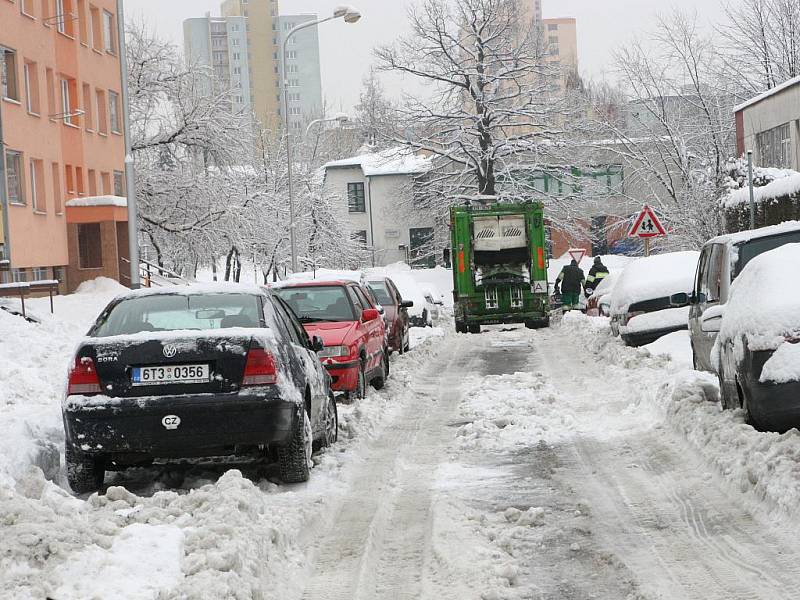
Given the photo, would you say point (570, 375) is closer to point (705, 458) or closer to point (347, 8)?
point (705, 458)

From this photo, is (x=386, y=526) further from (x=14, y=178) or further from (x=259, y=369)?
(x=14, y=178)

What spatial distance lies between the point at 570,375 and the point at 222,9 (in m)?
166

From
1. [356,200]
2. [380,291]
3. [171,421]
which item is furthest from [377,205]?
[171,421]

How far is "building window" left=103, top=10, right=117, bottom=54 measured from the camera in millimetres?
45875

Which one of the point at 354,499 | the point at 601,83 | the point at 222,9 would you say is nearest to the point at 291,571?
the point at 354,499

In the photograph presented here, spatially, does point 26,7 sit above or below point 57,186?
above

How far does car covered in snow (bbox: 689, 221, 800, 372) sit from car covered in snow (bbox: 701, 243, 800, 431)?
232 cm

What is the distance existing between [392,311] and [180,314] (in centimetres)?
1394

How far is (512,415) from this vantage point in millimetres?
12266

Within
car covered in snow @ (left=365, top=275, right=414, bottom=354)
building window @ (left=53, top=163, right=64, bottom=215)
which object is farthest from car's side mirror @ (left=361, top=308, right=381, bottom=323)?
building window @ (left=53, top=163, right=64, bottom=215)

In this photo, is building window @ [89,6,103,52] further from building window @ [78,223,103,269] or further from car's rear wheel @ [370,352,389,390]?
car's rear wheel @ [370,352,389,390]

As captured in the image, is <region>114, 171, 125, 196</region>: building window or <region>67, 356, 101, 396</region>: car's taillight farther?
<region>114, 171, 125, 196</region>: building window

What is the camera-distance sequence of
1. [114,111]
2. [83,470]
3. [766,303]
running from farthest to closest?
[114,111], [766,303], [83,470]

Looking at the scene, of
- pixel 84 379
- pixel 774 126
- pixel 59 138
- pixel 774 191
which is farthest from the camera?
pixel 59 138
